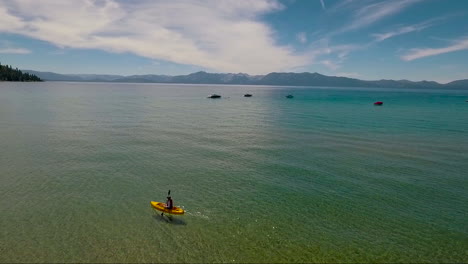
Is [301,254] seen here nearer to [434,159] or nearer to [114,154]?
[114,154]

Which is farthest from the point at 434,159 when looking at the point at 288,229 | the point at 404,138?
the point at 288,229

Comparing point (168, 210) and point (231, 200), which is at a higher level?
point (168, 210)


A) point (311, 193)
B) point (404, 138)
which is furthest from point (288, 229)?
point (404, 138)

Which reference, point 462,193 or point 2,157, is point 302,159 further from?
point 2,157

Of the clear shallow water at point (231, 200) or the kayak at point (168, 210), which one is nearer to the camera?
the clear shallow water at point (231, 200)

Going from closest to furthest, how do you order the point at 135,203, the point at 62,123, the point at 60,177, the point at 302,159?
the point at 135,203, the point at 60,177, the point at 302,159, the point at 62,123

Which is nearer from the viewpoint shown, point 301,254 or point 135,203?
point 301,254

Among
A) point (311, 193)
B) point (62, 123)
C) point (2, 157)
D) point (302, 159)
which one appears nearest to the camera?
point (311, 193)

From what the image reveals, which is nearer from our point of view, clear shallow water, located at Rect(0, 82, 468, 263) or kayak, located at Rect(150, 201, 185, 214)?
clear shallow water, located at Rect(0, 82, 468, 263)

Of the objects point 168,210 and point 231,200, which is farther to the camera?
point 231,200
